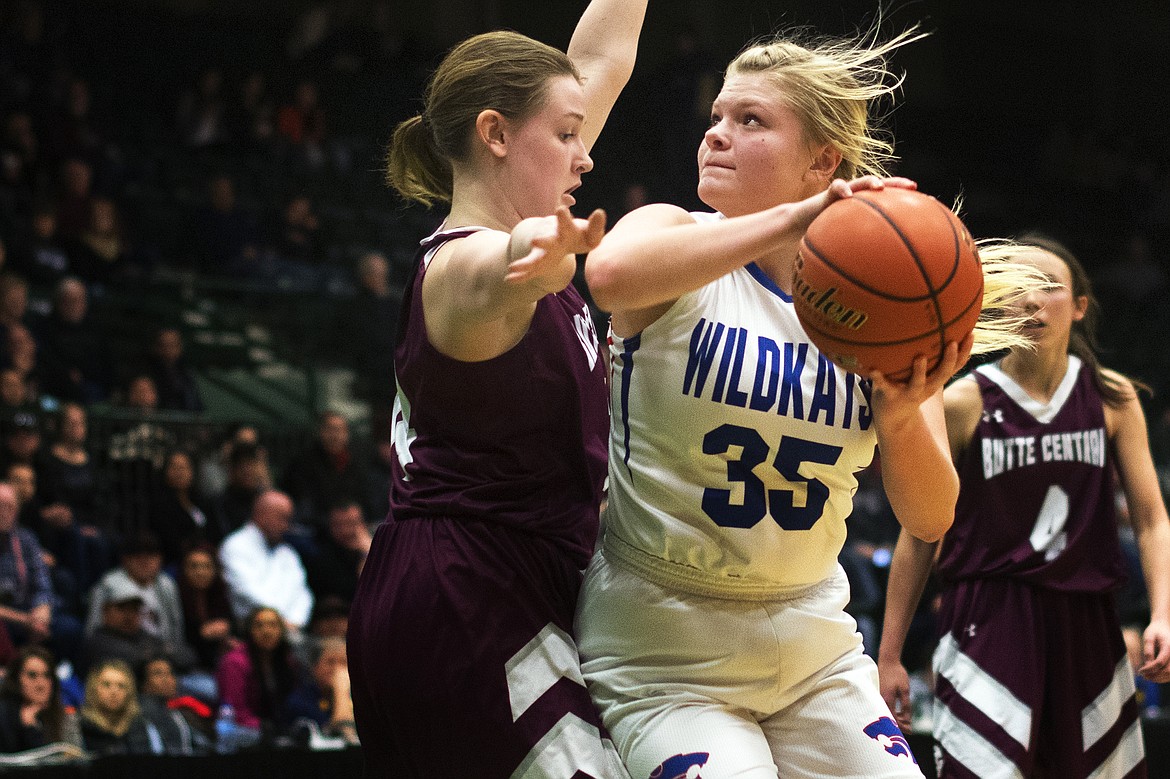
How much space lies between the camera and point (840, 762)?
2746mm

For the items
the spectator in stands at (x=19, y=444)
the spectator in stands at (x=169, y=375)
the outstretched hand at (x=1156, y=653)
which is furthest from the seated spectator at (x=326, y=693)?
the outstretched hand at (x=1156, y=653)

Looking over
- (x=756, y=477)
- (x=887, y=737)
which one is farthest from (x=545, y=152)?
(x=887, y=737)

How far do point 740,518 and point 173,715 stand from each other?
4735mm

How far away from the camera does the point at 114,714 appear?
6.74 m

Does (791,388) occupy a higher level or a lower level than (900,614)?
higher

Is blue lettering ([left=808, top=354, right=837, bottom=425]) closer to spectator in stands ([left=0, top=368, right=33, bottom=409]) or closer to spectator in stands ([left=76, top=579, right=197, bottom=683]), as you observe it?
spectator in stands ([left=76, top=579, right=197, bottom=683])

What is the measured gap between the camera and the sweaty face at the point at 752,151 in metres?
2.88

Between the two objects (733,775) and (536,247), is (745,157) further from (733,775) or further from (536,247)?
(733,775)

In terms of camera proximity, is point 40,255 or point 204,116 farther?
point 204,116

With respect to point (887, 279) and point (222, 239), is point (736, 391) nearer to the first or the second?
point (887, 279)

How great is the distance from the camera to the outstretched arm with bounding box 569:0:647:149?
137 inches

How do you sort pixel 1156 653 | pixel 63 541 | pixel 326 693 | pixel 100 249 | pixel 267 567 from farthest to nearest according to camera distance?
1. pixel 100 249
2. pixel 267 567
3. pixel 63 541
4. pixel 326 693
5. pixel 1156 653

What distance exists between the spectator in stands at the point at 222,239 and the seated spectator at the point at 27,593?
4.92 meters

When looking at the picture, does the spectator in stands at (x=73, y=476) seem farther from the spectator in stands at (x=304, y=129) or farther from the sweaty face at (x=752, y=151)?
the sweaty face at (x=752, y=151)
